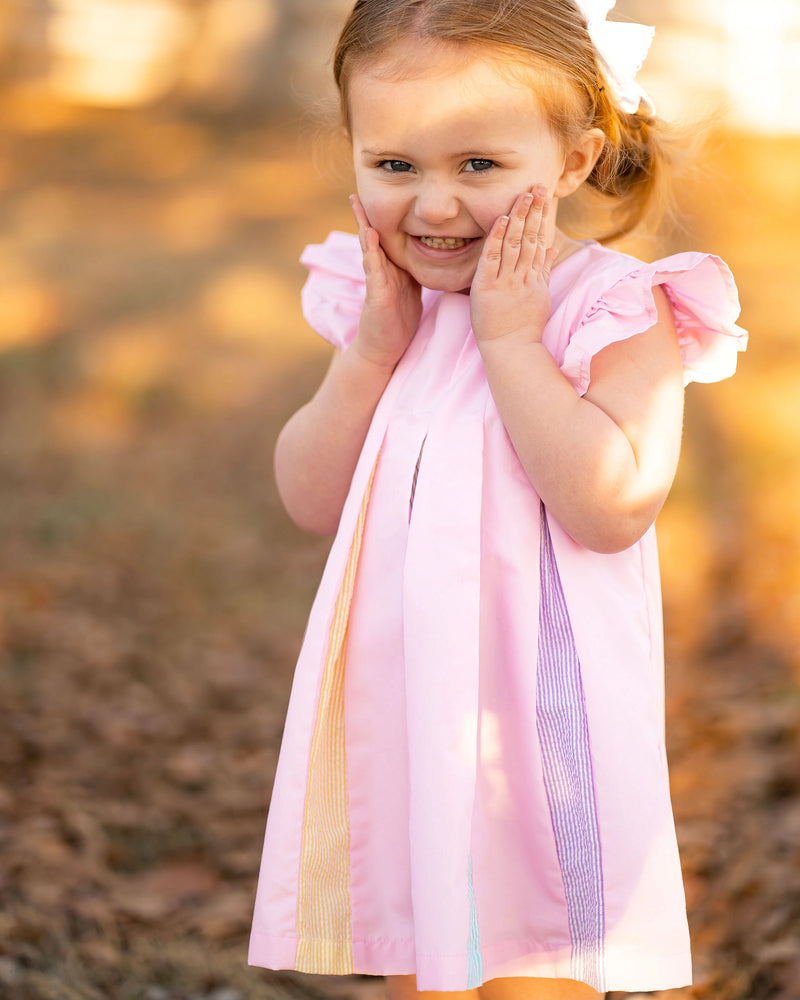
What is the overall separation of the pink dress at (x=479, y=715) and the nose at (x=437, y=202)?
0.19 m

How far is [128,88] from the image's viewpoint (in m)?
10.7

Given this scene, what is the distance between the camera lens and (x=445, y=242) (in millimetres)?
1711

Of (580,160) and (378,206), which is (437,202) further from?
(580,160)

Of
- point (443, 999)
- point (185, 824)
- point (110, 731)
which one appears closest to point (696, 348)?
point (443, 999)

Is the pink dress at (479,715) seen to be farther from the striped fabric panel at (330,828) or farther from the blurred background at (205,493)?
the blurred background at (205,493)

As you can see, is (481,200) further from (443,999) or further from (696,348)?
(443,999)

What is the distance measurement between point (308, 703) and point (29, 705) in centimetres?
270

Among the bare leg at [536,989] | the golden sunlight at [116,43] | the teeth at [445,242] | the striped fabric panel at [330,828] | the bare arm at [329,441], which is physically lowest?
the bare leg at [536,989]

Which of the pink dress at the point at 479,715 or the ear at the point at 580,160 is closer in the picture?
the pink dress at the point at 479,715

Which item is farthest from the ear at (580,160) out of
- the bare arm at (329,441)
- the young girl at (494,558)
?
the bare arm at (329,441)

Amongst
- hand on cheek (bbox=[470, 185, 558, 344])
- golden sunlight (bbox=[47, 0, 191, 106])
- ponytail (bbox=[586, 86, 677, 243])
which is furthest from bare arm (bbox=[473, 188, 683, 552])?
golden sunlight (bbox=[47, 0, 191, 106])

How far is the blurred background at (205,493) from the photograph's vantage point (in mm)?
3090

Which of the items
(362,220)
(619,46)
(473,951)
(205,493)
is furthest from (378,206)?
(205,493)

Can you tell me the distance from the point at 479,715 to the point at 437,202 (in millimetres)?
694
